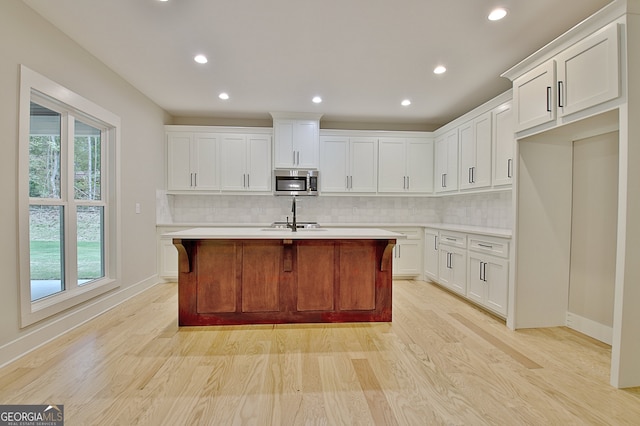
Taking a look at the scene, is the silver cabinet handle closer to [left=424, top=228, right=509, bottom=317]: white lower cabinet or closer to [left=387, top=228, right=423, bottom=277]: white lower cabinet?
[left=424, top=228, right=509, bottom=317]: white lower cabinet

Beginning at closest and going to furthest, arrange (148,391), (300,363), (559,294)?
(148,391)
(300,363)
(559,294)

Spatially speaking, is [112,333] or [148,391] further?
[112,333]

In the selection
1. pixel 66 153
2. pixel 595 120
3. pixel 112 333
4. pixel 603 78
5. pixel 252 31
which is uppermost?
pixel 252 31

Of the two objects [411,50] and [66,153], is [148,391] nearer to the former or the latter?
[66,153]

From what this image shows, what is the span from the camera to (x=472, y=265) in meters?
3.63

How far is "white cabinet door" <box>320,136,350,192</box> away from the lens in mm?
5098

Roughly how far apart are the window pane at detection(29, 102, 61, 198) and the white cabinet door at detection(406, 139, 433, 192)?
4649mm

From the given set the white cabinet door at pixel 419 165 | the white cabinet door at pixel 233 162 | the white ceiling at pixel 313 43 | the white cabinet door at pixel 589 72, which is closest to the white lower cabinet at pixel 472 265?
the white cabinet door at pixel 419 165

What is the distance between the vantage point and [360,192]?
5.18 m

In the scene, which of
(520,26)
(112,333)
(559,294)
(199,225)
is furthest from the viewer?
(199,225)

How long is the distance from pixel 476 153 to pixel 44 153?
184 inches

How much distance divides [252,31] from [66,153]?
83.2 inches

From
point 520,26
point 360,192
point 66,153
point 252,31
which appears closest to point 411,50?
point 520,26

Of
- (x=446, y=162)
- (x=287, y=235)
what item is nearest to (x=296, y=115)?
(x=446, y=162)
